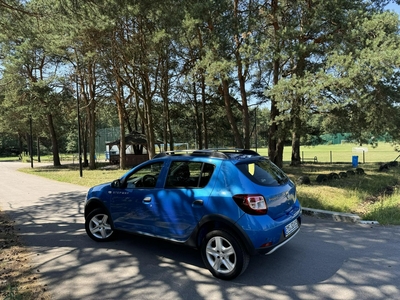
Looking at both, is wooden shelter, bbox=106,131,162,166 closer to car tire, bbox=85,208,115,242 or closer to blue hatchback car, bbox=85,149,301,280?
car tire, bbox=85,208,115,242

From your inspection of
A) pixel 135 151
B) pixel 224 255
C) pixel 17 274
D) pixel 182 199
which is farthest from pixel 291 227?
pixel 135 151

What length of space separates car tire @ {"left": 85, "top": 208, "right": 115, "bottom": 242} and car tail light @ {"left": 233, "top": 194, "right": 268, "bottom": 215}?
275 cm

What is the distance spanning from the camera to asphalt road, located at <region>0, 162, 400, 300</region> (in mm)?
3717

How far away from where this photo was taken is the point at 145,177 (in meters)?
5.07

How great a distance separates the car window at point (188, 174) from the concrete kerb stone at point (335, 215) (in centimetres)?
411

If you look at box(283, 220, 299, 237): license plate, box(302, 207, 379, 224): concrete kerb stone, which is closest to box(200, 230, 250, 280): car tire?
box(283, 220, 299, 237): license plate

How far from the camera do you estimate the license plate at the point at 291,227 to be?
164 inches

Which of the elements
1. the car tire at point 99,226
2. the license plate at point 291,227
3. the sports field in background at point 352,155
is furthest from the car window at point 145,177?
the sports field in background at point 352,155

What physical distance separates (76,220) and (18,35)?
602 cm

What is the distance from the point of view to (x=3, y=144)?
2768 inches

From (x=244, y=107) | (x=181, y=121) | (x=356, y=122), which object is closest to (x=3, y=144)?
(x=181, y=121)

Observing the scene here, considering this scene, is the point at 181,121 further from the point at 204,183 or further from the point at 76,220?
the point at 204,183

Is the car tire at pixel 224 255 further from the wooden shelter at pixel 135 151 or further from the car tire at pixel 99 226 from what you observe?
the wooden shelter at pixel 135 151

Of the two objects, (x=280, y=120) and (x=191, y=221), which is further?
(x=280, y=120)
